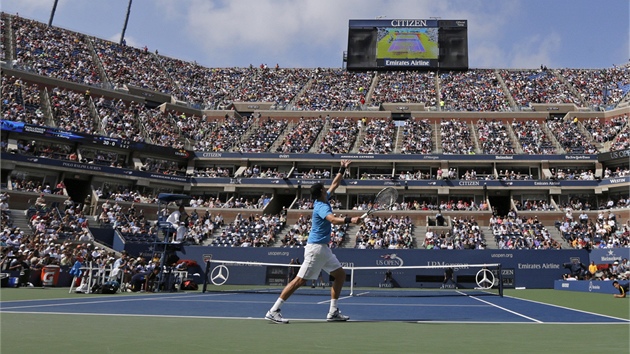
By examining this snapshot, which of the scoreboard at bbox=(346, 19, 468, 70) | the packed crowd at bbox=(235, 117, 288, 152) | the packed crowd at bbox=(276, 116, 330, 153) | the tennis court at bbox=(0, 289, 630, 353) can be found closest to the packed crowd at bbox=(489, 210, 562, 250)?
the packed crowd at bbox=(276, 116, 330, 153)

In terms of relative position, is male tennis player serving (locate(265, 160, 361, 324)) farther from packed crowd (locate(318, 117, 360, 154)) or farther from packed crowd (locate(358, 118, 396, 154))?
packed crowd (locate(358, 118, 396, 154))

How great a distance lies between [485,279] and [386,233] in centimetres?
1075

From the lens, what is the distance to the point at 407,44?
65188 millimetres

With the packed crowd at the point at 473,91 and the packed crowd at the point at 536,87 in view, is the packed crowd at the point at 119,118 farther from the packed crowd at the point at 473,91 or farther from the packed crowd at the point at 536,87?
the packed crowd at the point at 536,87

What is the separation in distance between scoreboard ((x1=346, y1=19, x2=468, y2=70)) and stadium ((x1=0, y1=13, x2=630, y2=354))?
1.62m

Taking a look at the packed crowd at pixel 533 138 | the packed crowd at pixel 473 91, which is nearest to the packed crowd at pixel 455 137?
the packed crowd at pixel 473 91

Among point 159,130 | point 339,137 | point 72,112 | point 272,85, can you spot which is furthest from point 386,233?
point 272,85

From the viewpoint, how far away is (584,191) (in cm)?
4438

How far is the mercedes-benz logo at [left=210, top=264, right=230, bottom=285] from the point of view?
30.0m

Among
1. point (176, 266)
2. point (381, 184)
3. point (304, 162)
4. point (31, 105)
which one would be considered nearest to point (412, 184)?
point (381, 184)

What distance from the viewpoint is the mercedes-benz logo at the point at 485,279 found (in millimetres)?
28031

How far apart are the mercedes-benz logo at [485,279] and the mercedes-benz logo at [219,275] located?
1501 centimetres

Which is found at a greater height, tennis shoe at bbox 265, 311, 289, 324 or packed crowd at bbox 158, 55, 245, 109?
packed crowd at bbox 158, 55, 245, 109

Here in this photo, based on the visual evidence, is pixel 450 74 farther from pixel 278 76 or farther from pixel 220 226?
pixel 220 226
